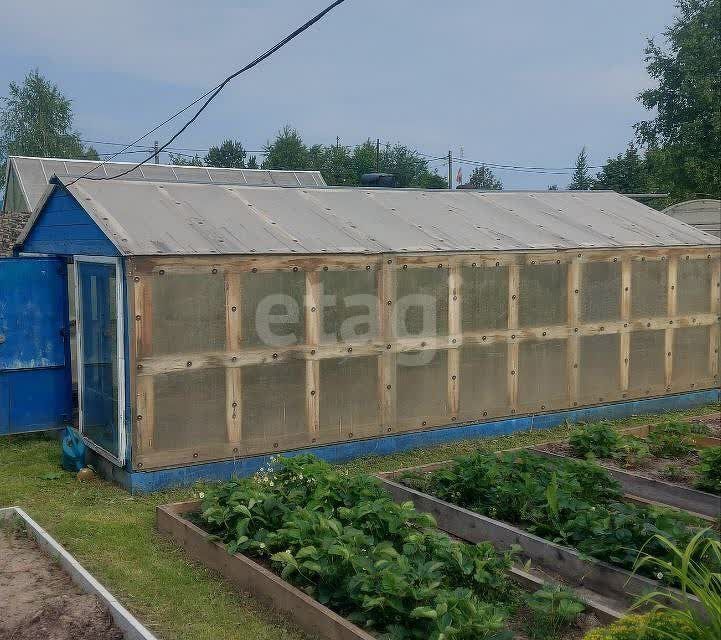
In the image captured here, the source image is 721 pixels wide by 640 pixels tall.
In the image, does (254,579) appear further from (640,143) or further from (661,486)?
(640,143)

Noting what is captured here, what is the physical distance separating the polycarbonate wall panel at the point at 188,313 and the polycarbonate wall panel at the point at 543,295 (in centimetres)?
420

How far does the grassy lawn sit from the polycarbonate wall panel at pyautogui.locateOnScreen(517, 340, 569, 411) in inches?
22.9

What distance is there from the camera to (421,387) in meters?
9.89

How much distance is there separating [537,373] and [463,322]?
1.40m

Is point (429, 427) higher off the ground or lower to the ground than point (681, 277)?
lower

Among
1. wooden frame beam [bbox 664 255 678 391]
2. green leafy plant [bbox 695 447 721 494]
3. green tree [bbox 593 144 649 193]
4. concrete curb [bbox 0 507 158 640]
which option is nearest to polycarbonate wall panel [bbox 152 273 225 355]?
concrete curb [bbox 0 507 158 640]

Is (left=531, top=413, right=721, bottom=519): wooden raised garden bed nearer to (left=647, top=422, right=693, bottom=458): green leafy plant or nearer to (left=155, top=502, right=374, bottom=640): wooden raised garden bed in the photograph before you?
(left=647, top=422, right=693, bottom=458): green leafy plant

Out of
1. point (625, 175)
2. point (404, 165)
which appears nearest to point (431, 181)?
point (404, 165)

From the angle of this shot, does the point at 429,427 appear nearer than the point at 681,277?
Yes

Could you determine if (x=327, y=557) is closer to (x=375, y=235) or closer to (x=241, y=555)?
(x=241, y=555)

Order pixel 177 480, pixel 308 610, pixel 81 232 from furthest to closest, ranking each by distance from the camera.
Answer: pixel 81 232 → pixel 177 480 → pixel 308 610

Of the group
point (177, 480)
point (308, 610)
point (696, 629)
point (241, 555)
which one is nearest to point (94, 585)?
point (241, 555)

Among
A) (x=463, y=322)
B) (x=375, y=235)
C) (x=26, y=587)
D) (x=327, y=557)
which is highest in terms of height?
(x=375, y=235)

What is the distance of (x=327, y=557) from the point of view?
17.7 feet
